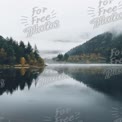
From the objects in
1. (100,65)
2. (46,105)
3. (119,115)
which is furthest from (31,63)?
(119,115)

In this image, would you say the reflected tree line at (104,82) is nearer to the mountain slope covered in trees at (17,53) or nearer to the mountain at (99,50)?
the mountain slope covered in trees at (17,53)

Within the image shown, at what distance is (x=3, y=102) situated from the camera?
54.2 feet

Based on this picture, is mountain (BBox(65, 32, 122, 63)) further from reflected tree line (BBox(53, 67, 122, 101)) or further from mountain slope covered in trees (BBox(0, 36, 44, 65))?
reflected tree line (BBox(53, 67, 122, 101))

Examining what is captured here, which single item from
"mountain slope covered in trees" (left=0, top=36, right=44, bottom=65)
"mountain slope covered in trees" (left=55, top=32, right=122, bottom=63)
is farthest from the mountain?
"mountain slope covered in trees" (left=0, top=36, right=44, bottom=65)

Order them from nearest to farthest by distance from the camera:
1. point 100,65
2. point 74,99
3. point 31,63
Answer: point 74,99 < point 31,63 < point 100,65

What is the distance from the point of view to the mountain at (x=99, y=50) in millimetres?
57541

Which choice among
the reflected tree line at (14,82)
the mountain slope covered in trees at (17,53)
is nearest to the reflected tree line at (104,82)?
the reflected tree line at (14,82)

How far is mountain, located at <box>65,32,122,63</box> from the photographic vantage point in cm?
5754

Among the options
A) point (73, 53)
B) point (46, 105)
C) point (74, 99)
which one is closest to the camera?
point (46, 105)

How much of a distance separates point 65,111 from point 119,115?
2666mm

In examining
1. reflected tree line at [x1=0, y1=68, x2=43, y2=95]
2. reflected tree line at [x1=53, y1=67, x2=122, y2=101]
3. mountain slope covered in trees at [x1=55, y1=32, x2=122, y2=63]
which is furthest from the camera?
mountain slope covered in trees at [x1=55, y1=32, x2=122, y2=63]

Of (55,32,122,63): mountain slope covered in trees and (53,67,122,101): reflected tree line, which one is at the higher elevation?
(55,32,122,63): mountain slope covered in trees

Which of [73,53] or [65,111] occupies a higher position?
[73,53]

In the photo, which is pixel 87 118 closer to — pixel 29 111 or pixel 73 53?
pixel 29 111
